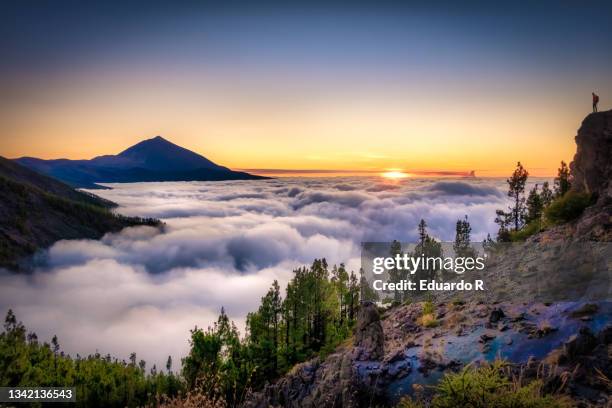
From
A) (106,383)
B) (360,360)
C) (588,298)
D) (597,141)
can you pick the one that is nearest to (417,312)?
(360,360)

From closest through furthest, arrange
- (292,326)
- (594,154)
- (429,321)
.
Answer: (429,321) < (594,154) < (292,326)

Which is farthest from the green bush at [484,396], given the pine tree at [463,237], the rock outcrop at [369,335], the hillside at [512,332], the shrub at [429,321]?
the pine tree at [463,237]

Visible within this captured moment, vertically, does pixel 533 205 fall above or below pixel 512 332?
above

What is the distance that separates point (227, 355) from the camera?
61188mm

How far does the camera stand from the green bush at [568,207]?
1125 inches

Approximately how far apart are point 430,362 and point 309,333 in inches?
2009

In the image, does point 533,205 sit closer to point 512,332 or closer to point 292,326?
point 292,326

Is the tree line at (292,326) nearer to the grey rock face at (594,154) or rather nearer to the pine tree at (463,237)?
the pine tree at (463,237)

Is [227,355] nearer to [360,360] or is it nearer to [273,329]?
[273,329]

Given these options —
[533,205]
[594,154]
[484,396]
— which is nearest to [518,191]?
[533,205]

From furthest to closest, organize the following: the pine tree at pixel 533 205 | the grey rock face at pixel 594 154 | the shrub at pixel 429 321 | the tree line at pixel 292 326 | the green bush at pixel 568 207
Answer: the pine tree at pixel 533 205 → the tree line at pixel 292 326 → the grey rock face at pixel 594 154 → the green bush at pixel 568 207 → the shrub at pixel 429 321

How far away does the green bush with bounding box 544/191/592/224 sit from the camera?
93.8 feet

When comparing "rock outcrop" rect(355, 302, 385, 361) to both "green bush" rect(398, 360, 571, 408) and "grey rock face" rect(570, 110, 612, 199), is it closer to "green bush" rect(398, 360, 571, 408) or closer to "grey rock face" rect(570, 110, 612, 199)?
"green bush" rect(398, 360, 571, 408)

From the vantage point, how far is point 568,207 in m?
28.9
